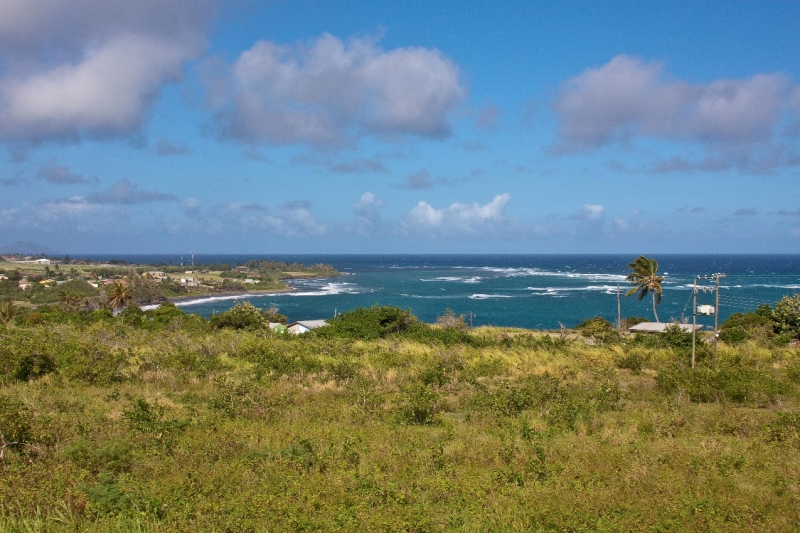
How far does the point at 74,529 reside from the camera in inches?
201

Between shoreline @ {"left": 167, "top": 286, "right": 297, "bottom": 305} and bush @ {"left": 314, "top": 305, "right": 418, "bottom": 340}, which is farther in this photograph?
shoreline @ {"left": 167, "top": 286, "right": 297, "bottom": 305}

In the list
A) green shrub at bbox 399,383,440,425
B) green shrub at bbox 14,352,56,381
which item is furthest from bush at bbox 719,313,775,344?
green shrub at bbox 14,352,56,381

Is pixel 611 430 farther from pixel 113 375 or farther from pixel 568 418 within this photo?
pixel 113 375

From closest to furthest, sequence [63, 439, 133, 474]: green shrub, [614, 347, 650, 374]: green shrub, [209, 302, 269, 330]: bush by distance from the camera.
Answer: [63, 439, 133, 474]: green shrub, [614, 347, 650, 374]: green shrub, [209, 302, 269, 330]: bush

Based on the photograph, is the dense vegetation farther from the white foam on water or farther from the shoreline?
the shoreline

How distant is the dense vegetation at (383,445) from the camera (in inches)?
214

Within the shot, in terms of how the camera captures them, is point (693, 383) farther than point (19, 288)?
No

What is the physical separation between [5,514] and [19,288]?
10009cm

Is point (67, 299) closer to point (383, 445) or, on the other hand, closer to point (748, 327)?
point (383, 445)

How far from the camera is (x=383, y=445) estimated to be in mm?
7789

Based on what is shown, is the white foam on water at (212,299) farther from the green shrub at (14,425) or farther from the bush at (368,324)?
the green shrub at (14,425)

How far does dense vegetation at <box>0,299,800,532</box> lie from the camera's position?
5.44 meters

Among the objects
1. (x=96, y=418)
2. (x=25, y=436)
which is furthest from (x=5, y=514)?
(x=96, y=418)

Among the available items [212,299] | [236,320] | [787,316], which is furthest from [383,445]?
[212,299]
